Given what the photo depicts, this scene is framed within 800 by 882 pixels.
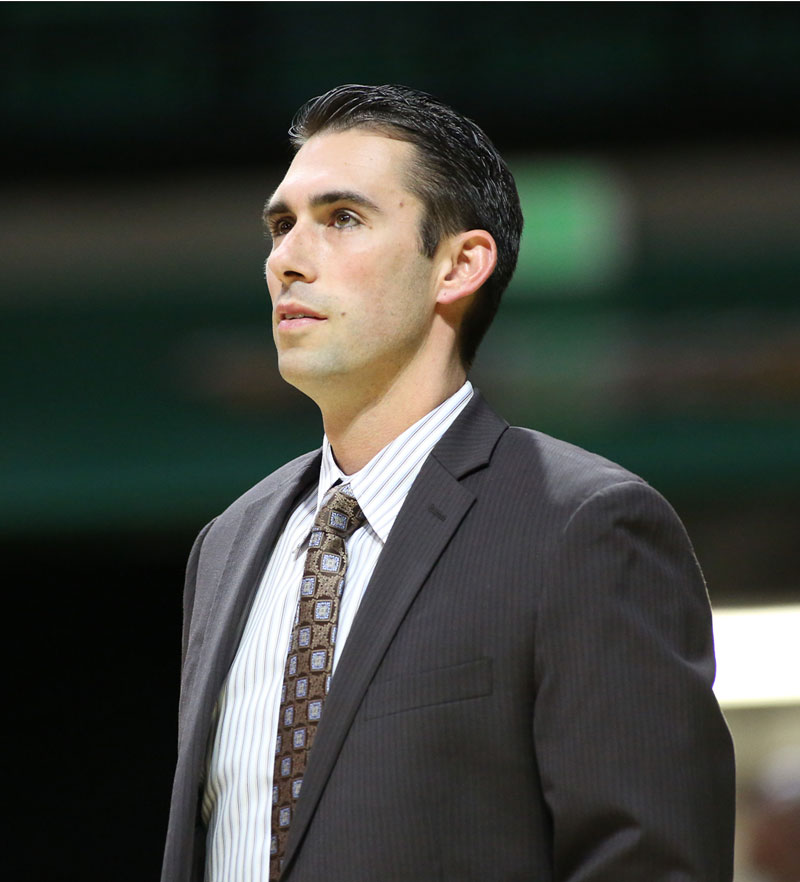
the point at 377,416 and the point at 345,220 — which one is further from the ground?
the point at 345,220

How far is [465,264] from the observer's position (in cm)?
223

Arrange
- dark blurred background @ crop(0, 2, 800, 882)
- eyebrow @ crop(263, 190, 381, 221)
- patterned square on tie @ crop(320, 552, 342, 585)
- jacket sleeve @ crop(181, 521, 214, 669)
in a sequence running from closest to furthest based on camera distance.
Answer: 1. patterned square on tie @ crop(320, 552, 342, 585)
2. eyebrow @ crop(263, 190, 381, 221)
3. jacket sleeve @ crop(181, 521, 214, 669)
4. dark blurred background @ crop(0, 2, 800, 882)

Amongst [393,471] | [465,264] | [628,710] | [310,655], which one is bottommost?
[628,710]

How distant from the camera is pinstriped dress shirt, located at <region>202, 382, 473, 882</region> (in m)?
1.89

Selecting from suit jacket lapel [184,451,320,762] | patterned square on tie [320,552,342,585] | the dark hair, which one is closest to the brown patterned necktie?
patterned square on tie [320,552,342,585]

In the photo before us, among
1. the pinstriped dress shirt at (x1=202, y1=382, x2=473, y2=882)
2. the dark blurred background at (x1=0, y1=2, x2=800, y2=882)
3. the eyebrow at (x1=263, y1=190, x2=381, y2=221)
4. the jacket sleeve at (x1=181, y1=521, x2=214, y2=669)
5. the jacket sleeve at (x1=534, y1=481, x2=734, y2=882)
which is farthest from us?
the dark blurred background at (x1=0, y1=2, x2=800, y2=882)

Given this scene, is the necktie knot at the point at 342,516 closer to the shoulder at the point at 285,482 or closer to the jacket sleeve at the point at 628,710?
the shoulder at the point at 285,482

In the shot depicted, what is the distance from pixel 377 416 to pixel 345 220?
0.32 m

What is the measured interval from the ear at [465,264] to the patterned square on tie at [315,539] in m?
0.44

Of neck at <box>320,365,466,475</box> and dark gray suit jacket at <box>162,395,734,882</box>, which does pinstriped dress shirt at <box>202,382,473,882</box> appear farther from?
dark gray suit jacket at <box>162,395,734,882</box>

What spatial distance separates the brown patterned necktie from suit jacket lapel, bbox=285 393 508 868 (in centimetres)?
8

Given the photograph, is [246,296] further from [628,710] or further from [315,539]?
[628,710]

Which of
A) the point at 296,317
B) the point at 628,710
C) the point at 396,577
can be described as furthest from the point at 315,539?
the point at 628,710

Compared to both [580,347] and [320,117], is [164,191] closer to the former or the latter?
[580,347]
